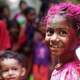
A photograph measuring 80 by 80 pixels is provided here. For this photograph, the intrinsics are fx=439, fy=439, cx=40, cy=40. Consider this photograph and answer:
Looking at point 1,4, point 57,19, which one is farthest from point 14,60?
point 1,4

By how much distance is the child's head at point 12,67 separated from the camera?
425cm

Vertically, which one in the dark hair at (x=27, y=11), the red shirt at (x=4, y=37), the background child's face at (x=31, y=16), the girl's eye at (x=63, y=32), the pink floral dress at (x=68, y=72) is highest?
the girl's eye at (x=63, y=32)

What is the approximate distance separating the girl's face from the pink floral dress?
0.14m

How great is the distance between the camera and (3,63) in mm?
4293

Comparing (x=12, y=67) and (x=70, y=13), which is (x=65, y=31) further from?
(x=12, y=67)

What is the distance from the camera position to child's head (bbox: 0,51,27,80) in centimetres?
425

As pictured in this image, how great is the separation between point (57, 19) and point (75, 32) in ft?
0.58

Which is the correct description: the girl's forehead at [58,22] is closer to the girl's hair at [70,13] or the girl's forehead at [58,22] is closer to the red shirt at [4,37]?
the girl's hair at [70,13]

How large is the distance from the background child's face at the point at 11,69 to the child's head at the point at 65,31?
3.00ft

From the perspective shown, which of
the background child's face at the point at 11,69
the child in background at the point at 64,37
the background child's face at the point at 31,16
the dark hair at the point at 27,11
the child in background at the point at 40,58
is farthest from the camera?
the dark hair at the point at 27,11

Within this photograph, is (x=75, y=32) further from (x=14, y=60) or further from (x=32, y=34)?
(x=32, y=34)

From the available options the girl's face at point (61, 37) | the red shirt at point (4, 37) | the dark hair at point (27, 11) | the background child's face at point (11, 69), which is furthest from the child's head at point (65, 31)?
the dark hair at point (27, 11)

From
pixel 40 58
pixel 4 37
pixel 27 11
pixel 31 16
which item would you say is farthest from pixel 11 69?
pixel 27 11

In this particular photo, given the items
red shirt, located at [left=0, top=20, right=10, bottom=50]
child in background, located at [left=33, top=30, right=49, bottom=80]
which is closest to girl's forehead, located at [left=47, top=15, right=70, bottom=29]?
child in background, located at [left=33, top=30, right=49, bottom=80]
